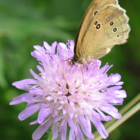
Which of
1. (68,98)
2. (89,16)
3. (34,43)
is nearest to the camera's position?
(68,98)

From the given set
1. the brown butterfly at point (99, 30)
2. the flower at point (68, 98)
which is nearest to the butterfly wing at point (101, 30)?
the brown butterfly at point (99, 30)

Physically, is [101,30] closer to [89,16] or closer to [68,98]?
[89,16]

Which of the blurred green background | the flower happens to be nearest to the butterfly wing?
the flower

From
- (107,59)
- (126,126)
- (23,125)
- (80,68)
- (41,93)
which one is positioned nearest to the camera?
(41,93)

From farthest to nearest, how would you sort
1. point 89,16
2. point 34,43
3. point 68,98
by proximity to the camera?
point 34,43
point 89,16
point 68,98

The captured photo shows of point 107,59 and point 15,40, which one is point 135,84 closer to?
point 107,59

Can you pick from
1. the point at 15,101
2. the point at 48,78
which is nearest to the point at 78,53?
the point at 48,78

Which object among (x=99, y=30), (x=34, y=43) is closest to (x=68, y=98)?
(x=99, y=30)
